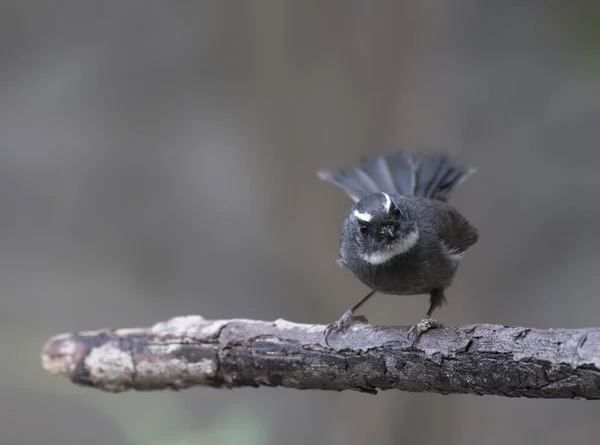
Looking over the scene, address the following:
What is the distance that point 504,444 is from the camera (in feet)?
18.1

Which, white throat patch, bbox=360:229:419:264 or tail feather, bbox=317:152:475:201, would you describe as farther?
tail feather, bbox=317:152:475:201

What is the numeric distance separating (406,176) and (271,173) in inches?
90.9

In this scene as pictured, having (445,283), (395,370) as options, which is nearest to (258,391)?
(445,283)

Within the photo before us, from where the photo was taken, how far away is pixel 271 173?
648cm

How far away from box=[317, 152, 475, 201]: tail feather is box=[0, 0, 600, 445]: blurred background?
116cm

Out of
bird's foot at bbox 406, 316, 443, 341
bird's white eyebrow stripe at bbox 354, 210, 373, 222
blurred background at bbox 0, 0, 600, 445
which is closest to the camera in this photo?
bird's foot at bbox 406, 316, 443, 341

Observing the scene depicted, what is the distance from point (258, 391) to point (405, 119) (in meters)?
3.17

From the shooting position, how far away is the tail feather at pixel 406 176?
4418mm

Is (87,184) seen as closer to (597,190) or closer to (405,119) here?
(405,119)

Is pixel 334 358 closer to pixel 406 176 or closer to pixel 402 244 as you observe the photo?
pixel 402 244

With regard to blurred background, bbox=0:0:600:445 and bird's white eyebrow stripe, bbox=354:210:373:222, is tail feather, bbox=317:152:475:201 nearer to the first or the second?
bird's white eyebrow stripe, bbox=354:210:373:222

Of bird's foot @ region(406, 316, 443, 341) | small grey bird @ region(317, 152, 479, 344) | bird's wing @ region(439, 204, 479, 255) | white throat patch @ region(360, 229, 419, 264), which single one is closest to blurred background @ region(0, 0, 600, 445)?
bird's wing @ region(439, 204, 479, 255)

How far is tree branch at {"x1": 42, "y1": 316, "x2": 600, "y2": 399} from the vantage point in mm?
2277

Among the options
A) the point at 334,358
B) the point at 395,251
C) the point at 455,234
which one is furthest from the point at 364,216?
the point at 334,358
